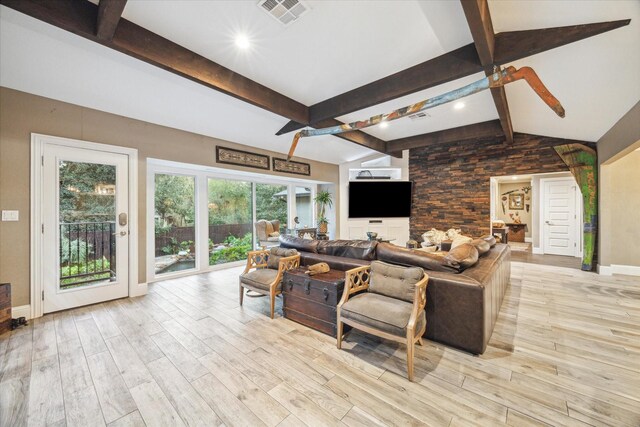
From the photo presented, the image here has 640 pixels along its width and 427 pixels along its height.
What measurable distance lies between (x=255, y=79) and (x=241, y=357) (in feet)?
9.88

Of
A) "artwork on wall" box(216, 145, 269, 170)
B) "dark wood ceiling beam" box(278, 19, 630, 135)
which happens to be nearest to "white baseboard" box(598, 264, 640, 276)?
"dark wood ceiling beam" box(278, 19, 630, 135)

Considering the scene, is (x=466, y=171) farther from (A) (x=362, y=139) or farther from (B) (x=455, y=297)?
(B) (x=455, y=297)

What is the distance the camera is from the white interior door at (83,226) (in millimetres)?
2998

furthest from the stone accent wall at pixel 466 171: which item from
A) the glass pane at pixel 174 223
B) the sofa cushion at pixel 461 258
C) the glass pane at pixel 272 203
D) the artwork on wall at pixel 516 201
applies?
the glass pane at pixel 174 223

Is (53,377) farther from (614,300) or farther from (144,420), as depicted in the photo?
(614,300)

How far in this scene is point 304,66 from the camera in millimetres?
2777

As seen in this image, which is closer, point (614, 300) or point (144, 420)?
point (144, 420)

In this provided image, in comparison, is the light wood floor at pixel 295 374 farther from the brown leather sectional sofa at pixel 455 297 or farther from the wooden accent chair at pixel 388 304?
the wooden accent chair at pixel 388 304

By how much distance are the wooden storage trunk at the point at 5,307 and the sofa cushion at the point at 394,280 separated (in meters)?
3.61

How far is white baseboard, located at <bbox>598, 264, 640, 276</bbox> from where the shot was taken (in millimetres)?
4562

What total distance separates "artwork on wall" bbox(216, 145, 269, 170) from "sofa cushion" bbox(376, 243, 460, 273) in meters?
3.50

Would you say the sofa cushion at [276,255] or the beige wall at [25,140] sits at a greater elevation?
the beige wall at [25,140]

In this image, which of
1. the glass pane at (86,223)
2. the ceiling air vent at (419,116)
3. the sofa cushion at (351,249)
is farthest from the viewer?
the ceiling air vent at (419,116)

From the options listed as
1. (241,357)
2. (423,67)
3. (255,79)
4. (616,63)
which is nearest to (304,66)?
(255,79)
